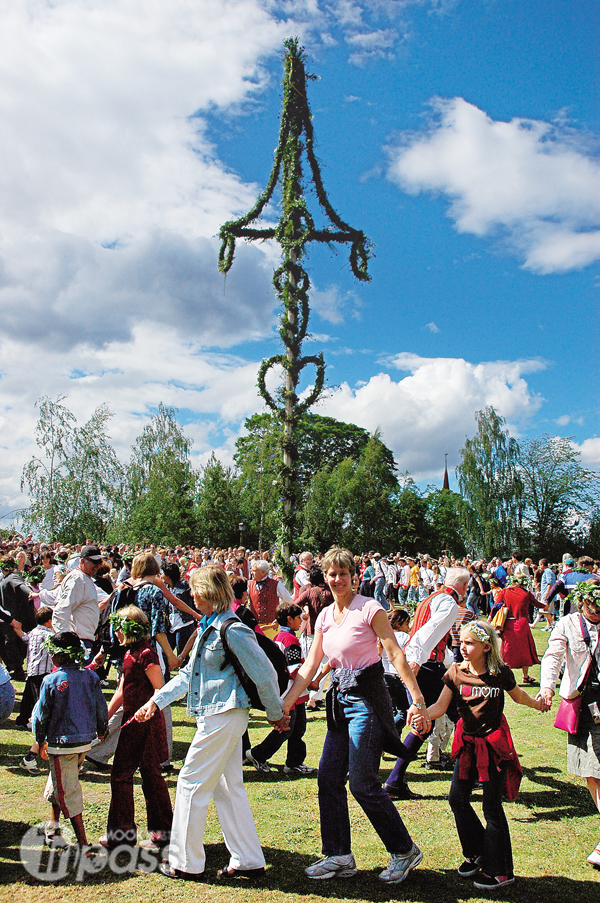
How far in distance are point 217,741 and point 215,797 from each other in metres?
0.39

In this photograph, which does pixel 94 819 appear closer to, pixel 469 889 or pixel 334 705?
pixel 334 705

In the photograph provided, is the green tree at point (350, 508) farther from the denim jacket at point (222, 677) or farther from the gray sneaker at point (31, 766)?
the denim jacket at point (222, 677)

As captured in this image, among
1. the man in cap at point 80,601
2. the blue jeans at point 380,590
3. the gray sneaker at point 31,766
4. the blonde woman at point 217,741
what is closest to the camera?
the blonde woman at point 217,741

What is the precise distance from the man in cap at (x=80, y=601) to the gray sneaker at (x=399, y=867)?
3.50 meters

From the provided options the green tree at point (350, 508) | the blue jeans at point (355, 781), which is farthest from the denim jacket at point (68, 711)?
the green tree at point (350, 508)

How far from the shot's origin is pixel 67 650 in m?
4.02

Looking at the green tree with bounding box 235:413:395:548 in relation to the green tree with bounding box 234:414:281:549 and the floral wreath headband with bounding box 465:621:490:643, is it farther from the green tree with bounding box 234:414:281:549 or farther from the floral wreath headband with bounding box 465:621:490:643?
the floral wreath headband with bounding box 465:621:490:643

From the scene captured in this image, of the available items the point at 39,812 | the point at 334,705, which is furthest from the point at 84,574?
the point at 334,705

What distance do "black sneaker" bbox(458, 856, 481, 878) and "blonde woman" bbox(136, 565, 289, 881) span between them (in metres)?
1.19

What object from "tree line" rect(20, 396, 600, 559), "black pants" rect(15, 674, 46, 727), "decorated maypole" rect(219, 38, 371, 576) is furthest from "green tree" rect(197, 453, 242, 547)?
"black pants" rect(15, 674, 46, 727)

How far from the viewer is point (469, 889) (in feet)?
11.5

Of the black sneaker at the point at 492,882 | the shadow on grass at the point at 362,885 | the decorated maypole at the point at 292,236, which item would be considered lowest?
the shadow on grass at the point at 362,885

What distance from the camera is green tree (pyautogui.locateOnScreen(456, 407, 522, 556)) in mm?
40594

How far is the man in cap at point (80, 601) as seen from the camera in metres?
5.89
